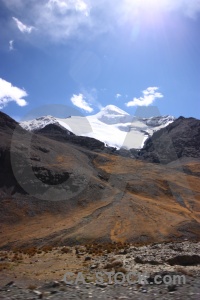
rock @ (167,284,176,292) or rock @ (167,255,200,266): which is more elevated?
rock @ (167,255,200,266)

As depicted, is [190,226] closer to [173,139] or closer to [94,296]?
[94,296]

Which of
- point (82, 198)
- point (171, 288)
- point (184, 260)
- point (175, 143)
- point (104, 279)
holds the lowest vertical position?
point (104, 279)

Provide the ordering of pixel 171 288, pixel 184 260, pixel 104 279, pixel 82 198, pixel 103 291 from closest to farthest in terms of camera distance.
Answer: pixel 171 288
pixel 103 291
pixel 104 279
pixel 184 260
pixel 82 198

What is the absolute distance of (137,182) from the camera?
5756 centimetres

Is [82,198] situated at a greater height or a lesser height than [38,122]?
lesser

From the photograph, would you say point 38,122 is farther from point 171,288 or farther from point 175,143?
point 171,288

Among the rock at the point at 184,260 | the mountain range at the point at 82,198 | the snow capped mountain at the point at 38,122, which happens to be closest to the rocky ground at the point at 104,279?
the rock at the point at 184,260

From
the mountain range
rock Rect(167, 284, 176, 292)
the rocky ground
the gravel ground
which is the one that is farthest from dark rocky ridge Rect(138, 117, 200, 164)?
rock Rect(167, 284, 176, 292)

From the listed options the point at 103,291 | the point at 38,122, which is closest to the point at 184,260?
the point at 103,291

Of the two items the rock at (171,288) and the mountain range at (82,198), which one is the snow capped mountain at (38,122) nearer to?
the mountain range at (82,198)

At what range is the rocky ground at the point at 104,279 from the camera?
11.6m

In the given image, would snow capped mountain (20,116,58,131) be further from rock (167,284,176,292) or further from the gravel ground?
rock (167,284,176,292)

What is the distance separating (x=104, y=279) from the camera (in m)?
14.5

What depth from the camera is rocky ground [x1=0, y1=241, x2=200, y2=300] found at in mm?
11606
